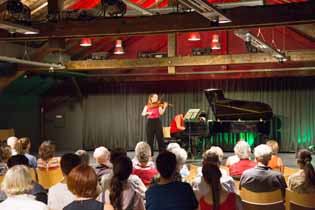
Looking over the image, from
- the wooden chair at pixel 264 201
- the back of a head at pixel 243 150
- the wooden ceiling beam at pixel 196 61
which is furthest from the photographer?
the wooden ceiling beam at pixel 196 61

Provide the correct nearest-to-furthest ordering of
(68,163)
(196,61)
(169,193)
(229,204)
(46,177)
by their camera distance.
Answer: (169,193) < (229,204) < (68,163) < (46,177) < (196,61)

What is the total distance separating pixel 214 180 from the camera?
3408mm

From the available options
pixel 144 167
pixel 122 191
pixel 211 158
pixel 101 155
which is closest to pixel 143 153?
pixel 144 167

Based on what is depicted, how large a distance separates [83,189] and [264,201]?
1.77 metres

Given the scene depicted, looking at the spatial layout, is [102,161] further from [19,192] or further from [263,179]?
[19,192]

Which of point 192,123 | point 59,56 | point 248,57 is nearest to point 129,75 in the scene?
point 59,56

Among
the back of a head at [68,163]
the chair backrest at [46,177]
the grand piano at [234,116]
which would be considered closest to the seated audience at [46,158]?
the chair backrest at [46,177]

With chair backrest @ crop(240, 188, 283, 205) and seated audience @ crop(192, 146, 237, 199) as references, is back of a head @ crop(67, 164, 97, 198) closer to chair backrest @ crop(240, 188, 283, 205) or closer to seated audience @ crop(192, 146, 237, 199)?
Result: seated audience @ crop(192, 146, 237, 199)

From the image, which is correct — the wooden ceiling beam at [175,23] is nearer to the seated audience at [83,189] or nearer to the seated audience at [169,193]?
the seated audience at [169,193]

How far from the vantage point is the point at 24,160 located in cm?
421

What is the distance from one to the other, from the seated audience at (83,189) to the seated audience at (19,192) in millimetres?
197

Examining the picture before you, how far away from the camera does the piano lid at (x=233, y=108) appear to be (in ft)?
38.7

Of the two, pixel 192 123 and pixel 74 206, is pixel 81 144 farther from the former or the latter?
pixel 74 206

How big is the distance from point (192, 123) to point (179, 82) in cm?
353
